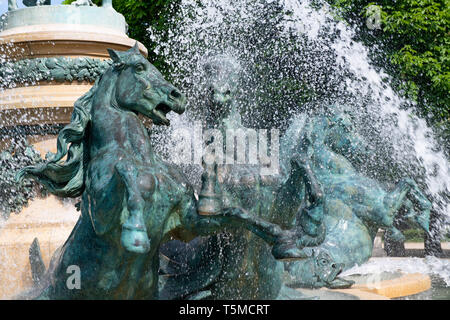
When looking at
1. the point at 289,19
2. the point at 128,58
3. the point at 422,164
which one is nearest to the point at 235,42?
the point at 289,19

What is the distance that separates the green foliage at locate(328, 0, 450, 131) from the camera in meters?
12.8

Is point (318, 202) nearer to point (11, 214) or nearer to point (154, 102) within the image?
point (154, 102)

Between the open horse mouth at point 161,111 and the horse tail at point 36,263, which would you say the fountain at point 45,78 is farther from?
the open horse mouth at point 161,111

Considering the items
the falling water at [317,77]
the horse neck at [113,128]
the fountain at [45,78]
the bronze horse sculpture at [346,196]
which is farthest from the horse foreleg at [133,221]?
the falling water at [317,77]

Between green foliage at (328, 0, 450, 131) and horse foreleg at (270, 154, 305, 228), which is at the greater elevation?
green foliage at (328, 0, 450, 131)

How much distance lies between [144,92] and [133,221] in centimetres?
89

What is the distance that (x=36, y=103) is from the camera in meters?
5.81

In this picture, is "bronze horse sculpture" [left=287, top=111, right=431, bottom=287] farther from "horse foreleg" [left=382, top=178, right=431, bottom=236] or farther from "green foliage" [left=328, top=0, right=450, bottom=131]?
"green foliage" [left=328, top=0, right=450, bottom=131]

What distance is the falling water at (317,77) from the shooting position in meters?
10.3

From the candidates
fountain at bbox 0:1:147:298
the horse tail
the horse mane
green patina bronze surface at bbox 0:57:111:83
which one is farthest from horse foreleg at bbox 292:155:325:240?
green patina bronze surface at bbox 0:57:111:83

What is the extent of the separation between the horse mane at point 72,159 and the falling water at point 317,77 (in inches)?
236

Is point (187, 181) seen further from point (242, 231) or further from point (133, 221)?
point (133, 221)

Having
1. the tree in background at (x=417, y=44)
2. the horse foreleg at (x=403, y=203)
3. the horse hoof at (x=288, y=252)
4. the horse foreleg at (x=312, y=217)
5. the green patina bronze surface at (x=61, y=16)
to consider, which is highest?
the tree in background at (x=417, y=44)

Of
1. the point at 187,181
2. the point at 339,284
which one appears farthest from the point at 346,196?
the point at 187,181
